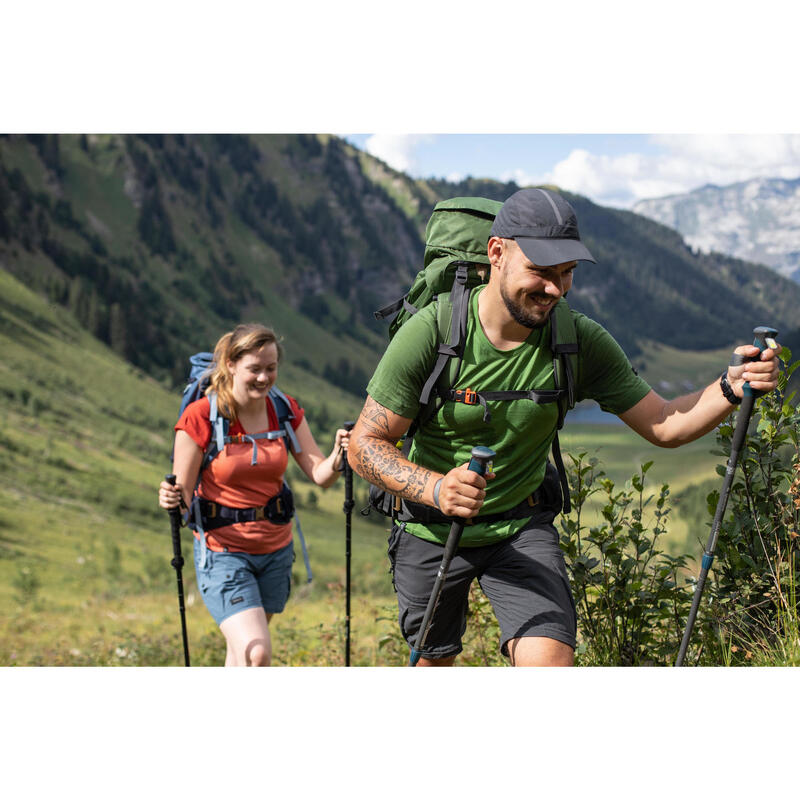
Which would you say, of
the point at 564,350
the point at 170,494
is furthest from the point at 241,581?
the point at 564,350

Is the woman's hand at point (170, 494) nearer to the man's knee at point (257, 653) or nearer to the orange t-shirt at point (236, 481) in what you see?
the orange t-shirt at point (236, 481)

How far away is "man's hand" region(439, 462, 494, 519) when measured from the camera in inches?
130

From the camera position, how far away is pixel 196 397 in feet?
18.8

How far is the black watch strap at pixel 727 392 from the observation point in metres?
3.65

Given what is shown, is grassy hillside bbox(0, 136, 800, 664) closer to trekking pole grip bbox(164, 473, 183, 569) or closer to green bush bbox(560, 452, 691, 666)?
green bush bbox(560, 452, 691, 666)

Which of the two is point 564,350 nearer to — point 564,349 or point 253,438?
point 564,349

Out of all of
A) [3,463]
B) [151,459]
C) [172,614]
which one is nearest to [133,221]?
[151,459]

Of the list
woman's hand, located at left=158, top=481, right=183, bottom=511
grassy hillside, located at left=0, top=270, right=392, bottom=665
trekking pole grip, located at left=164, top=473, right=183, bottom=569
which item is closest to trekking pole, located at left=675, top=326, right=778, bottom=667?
woman's hand, located at left=158, top=481, right=183, bottom=511

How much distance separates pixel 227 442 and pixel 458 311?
2409 millimetres

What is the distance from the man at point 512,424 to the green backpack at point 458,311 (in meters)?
0.04

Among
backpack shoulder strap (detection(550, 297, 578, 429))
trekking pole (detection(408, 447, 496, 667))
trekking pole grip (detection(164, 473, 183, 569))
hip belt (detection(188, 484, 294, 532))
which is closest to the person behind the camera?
trekking pole (detection(408, 447, 496, 667))

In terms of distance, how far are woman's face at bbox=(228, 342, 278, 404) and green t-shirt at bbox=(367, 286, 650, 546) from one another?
186 centimetres

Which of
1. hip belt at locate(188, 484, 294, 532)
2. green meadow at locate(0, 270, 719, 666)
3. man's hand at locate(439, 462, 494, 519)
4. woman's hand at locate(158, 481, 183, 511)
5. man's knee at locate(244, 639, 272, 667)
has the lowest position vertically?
green meadow at locate(0, 270, 719, 666)

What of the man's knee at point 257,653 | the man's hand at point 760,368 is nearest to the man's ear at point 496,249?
the man's hand at point 760,368
